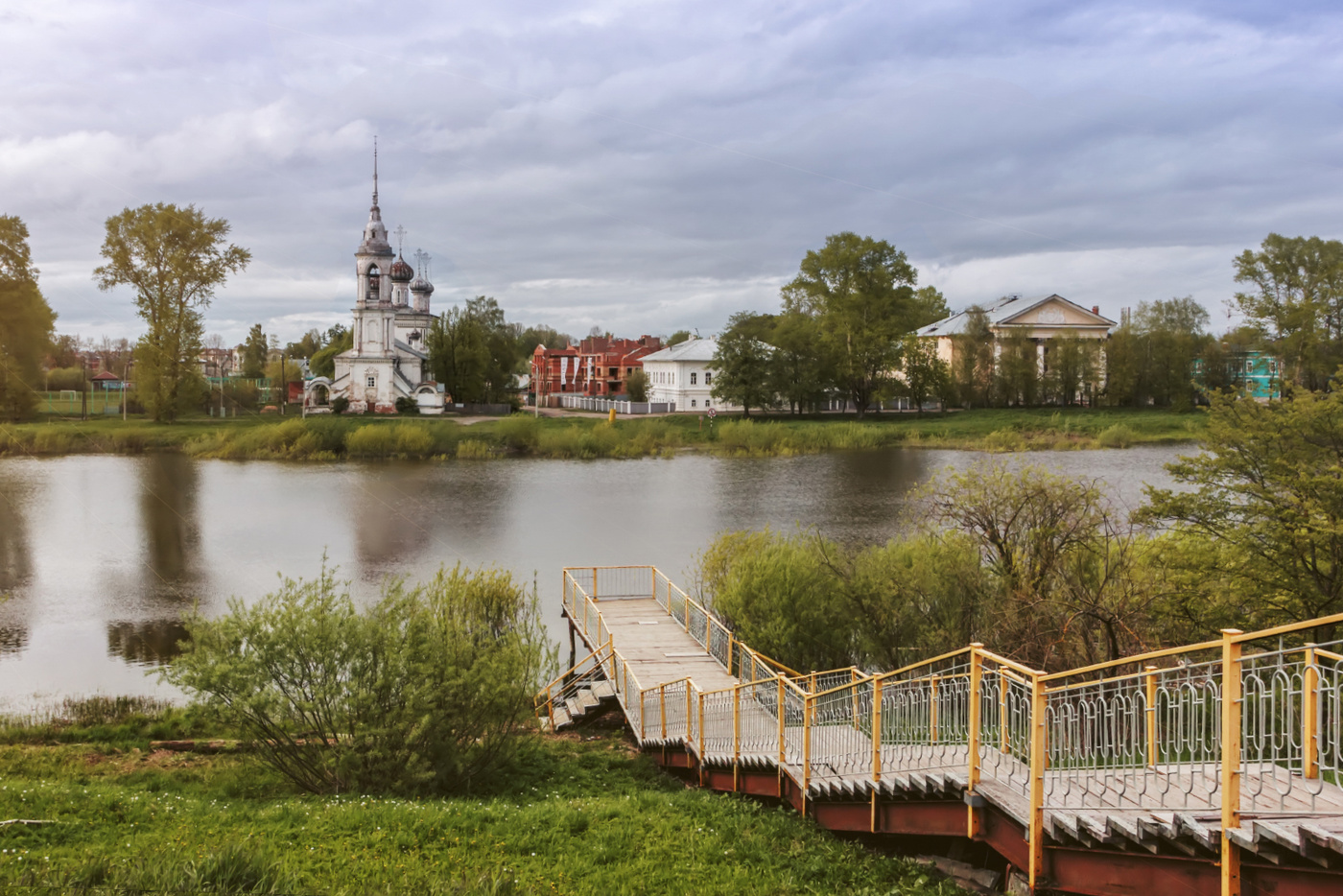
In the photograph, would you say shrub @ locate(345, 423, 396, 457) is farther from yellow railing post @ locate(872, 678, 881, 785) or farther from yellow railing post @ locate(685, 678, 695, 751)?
yellow railing post @ locate(872, 678, 881, 785)

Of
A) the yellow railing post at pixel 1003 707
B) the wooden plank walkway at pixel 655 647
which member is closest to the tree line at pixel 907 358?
the wooden plank walkway at pixel 655 647

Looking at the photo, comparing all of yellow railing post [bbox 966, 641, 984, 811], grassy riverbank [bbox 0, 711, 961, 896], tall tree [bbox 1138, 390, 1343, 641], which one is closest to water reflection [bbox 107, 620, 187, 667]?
grassy riverbank [bbox 0, 711, 961, 896]

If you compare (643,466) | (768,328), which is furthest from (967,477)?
(768,328)

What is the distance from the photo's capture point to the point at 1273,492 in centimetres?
1706

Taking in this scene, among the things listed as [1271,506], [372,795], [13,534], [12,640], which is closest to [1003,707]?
[372,795]

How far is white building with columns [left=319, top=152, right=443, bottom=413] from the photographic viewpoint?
88.5 metres

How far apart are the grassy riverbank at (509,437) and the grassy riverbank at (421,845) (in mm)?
55279

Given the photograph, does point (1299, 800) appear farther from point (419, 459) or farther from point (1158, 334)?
point (1158, 334)

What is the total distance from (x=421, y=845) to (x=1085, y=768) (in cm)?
575

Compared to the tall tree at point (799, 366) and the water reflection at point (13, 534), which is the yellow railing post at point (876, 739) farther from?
the tall tree at point (799, 366)

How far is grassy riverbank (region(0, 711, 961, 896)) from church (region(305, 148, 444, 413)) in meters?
78.3

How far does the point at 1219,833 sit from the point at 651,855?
5.14m

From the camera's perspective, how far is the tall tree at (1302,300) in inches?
2296

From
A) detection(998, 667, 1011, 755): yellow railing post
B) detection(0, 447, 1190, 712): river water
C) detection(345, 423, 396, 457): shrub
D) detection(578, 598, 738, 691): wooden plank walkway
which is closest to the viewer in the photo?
detection(998, 667, 1011, 755): yellow railing post
